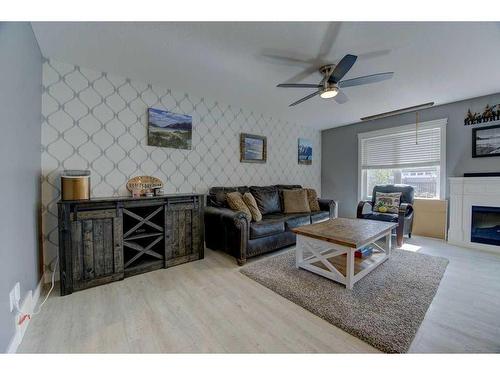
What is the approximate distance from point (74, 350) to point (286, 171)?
400cm

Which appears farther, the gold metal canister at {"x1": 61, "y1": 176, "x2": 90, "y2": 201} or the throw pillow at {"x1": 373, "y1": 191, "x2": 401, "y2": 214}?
the throw pillow at {"x1": 373, "y1": 191, "x2": 401, "y2": 214}

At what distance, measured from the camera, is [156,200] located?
7.82ft

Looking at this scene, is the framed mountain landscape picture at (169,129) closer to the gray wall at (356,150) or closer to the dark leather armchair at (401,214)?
the dark leather armchair at (401,214)

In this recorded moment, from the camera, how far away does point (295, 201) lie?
3.70 meters

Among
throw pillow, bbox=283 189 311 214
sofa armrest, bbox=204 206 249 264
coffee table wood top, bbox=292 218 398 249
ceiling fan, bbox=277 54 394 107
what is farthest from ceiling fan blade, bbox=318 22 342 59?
throw pillow, bbox=283 189 311 214

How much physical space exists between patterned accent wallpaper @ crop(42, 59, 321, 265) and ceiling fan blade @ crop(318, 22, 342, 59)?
1841 mm

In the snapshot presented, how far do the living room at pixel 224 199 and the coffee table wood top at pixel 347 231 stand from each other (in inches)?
1.3

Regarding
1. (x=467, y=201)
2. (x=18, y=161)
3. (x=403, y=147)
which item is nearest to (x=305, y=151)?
(x=403, y=147)

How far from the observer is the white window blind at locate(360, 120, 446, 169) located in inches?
149

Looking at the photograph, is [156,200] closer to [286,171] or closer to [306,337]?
[306,337]

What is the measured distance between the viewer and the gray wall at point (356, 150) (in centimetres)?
338

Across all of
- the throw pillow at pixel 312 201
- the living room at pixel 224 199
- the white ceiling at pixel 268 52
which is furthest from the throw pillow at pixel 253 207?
the white ceiling at pixel 268 52

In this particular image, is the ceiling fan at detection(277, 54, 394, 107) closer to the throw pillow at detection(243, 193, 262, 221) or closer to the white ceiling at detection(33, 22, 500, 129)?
the white ceiling at detection(33, 22, 500, 129)

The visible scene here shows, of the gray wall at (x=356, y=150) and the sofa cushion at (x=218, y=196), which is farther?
the gray wall at (x=356, y=150)
